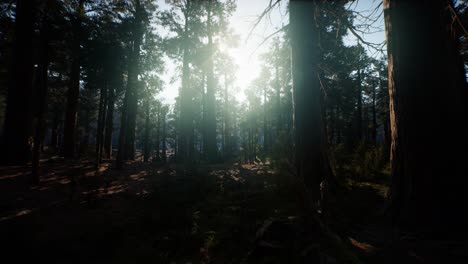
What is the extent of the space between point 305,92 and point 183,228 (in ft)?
15.4

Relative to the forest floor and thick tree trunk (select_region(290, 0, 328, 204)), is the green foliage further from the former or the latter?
thick tree trunk (select_region(290, 0, 328, 204))

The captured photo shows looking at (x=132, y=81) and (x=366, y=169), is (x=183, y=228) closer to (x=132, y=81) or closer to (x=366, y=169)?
(x=366, y=169)

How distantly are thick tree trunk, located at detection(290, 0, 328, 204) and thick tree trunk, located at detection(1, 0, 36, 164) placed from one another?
11.9 m

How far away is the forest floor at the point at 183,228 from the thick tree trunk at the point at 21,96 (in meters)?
3.13

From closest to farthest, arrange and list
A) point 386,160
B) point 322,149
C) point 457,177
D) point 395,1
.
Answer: point 457,177
point 395,1
point 322,149
point 386,160

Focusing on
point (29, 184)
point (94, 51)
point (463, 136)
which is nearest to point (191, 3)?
point (94, 51)

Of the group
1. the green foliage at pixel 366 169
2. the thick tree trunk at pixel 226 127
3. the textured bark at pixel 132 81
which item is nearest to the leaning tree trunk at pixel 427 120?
the green foliage at pixel 366 169

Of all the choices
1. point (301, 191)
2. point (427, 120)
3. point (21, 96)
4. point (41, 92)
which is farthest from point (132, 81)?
point (427, 120)

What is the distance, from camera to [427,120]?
3.15 m

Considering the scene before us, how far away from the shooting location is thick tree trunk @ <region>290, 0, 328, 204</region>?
5.62 m

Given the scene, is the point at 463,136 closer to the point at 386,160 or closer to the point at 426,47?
the point at 426,47

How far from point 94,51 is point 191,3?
810cm

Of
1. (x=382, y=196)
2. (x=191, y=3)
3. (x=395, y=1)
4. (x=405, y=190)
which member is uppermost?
(x=191, y=3)

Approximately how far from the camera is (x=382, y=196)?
4949 mm
